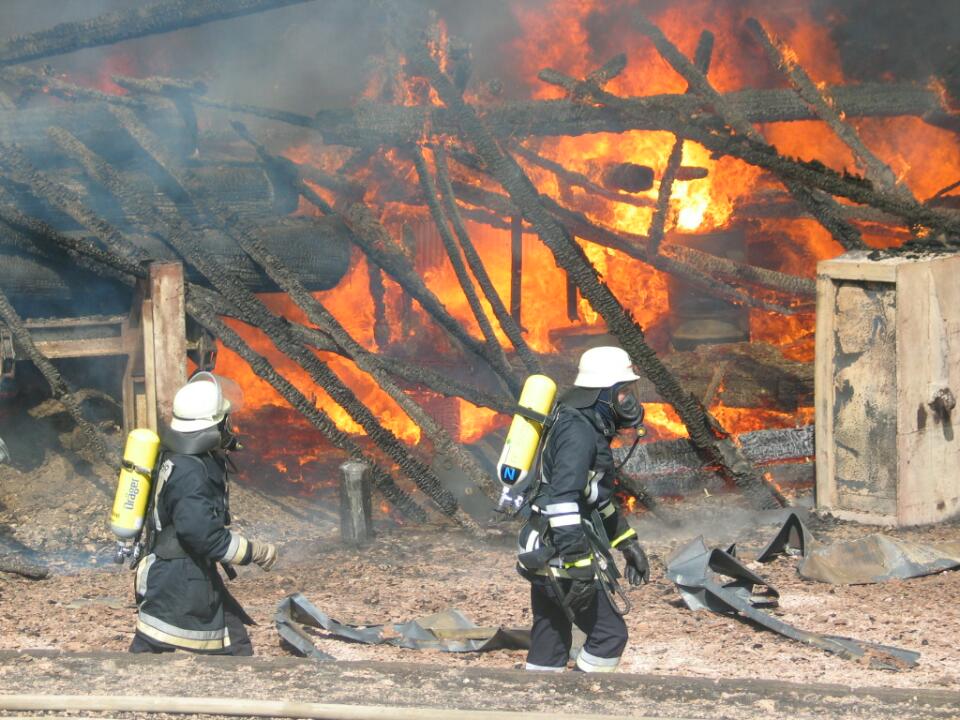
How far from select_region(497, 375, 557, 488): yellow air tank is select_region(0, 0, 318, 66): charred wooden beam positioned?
21.7ft

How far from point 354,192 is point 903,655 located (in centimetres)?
769

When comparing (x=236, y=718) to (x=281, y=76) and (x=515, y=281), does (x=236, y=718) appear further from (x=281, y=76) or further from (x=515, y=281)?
(x=281, y=76)

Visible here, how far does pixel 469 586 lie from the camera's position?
837cm

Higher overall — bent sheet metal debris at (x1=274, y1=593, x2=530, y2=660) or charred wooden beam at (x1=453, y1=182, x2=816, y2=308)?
charred wooden beam at (x1=453, y1=182, x2=816, y2=308)

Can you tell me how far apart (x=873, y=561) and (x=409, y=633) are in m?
3.10

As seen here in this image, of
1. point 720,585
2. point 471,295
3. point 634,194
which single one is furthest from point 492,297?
point 634,194

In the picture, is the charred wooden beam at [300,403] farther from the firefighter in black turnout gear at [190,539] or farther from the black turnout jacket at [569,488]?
the black turnout jacket at [569,488]

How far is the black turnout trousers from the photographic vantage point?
584cm

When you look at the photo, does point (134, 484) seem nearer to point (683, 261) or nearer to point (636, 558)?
point (636, 558)

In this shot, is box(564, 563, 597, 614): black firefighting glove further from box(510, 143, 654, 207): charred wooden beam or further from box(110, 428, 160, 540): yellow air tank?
box(510, 143, 654, 207): charred wooden beam

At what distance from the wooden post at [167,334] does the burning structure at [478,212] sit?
237 millimetres

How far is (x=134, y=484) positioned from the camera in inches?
232

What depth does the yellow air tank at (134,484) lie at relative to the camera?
5867 millimetres

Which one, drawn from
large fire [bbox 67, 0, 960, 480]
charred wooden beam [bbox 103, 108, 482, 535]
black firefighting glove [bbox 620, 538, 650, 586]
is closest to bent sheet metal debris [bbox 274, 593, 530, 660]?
black firefighting glove [bbox 620, 538, 650, 586]
